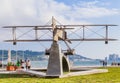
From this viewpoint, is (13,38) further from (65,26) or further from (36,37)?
(65,26)

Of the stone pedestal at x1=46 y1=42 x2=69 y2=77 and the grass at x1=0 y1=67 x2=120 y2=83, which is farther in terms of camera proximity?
the stone pedestal at x1=46 y1=42 x2=69 y2=77

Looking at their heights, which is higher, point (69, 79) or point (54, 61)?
point (54, 61)

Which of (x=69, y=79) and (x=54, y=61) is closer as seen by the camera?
(x=69, y=79)

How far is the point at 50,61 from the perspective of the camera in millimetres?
38625

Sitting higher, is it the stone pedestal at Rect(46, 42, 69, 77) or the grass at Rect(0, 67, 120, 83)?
the stone pedestal at Rect(46, 42, 69, 77)

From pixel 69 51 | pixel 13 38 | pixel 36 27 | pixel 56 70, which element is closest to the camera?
pixel 56 70

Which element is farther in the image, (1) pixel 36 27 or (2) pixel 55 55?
(1) pixel 36 27

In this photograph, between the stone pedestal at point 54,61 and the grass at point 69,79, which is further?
the stone pedestal at point 54,61

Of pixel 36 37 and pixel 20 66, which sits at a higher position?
pixel 36 37

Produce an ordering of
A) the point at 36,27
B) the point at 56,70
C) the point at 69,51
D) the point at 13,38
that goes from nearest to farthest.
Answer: the point at 56,70
the point at 36,27
the point at 69,51
the point at 13,38

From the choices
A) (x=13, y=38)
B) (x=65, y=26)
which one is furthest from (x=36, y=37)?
(x=65, y=26)

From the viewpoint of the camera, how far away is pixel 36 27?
43.8 metres

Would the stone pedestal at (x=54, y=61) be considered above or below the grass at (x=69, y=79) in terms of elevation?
above

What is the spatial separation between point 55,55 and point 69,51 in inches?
326
